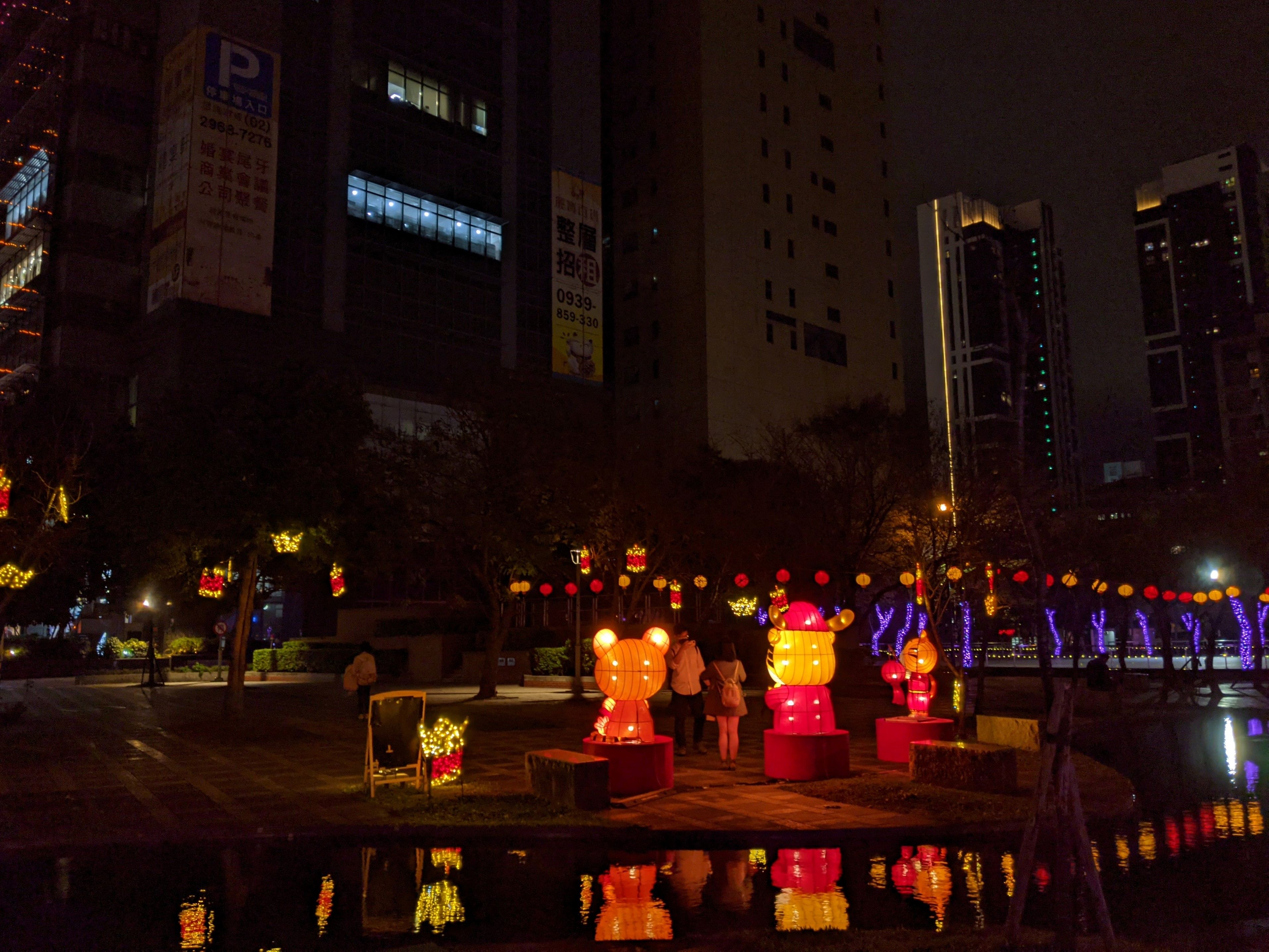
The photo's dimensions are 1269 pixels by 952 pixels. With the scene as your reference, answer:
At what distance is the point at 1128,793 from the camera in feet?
38.3

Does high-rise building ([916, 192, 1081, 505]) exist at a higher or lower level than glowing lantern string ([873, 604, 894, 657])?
higher

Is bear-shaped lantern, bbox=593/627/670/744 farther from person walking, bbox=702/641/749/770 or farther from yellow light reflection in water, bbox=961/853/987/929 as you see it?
yellow light reflection in water, bbox=961/853/987/929

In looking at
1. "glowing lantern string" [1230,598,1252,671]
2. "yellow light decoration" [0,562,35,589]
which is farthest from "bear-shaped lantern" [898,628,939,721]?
"glowing lantern string" [1230,598,1252,671]

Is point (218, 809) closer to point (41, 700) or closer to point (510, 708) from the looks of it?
point (510, 708)

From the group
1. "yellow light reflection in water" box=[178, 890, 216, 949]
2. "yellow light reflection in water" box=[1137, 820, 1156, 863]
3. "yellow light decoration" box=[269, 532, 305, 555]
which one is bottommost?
"yellow light reflection in water" box=[1137, 820, 1156, 863]

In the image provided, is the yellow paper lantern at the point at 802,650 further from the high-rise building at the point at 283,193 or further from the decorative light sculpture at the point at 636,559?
the high-rise building at the point at 283,193

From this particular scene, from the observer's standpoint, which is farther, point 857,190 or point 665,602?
point 857,190

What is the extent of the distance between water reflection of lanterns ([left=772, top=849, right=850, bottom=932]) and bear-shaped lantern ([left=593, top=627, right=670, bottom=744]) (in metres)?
2.93

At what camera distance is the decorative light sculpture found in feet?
90.2

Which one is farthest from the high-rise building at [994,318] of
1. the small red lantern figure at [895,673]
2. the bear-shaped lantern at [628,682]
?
the bear-shaped lantern at [628,682]

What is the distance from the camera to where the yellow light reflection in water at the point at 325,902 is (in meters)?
6.89

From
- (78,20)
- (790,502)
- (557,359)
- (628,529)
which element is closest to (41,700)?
(628,529)

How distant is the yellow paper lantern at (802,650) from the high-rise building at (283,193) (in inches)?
1672

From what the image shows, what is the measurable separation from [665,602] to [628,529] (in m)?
24.1
